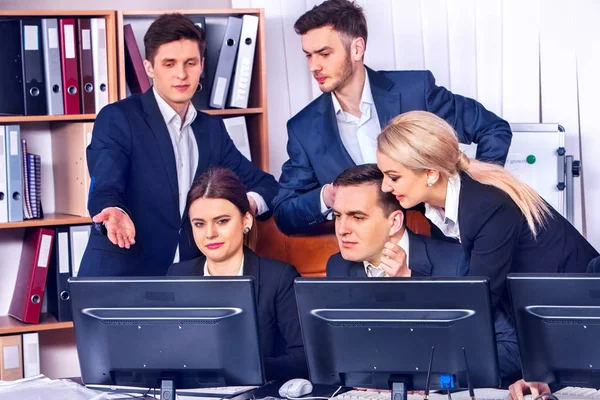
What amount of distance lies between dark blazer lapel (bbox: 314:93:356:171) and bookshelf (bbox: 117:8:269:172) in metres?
0.59

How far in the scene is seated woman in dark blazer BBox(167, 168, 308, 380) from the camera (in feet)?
8.75

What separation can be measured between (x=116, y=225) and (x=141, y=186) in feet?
1.59

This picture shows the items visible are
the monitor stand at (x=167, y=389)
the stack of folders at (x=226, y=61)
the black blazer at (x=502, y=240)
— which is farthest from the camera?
the stack of folders at (x=226, y=61)

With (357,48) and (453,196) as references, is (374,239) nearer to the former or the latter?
(453,196)

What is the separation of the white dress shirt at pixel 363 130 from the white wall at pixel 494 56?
0.88 meters

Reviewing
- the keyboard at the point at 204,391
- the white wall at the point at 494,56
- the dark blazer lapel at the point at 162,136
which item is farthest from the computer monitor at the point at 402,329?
the white wall at the point at 494,56

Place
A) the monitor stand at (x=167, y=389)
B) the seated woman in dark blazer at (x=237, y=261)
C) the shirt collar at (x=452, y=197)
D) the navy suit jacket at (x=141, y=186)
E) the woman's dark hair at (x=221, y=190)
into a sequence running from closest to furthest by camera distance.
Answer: the monitor stand at (x=167, y=389)
the shirt collar at (x=452, y=197)
the seated woman in dark blazer at (x=237, y=261)
the woman's dark hair at (x=221, y=190)
the navy suit jacket at (x=141, y=186)

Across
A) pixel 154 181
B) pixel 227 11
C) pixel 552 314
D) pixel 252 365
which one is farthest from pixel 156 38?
pixel 552 314

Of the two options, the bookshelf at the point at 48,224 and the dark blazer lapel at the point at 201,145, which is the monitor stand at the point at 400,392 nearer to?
Answer: the dark blazer lapel at the point at 201,145

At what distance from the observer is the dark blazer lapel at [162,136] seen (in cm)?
312

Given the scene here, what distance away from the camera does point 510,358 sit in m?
2.35

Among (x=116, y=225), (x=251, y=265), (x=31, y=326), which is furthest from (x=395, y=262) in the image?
(x=31, y=326)

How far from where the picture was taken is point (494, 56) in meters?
4.16

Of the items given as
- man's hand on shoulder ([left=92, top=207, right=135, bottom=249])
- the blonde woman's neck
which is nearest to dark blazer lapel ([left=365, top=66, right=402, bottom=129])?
the blonde woman's neck
